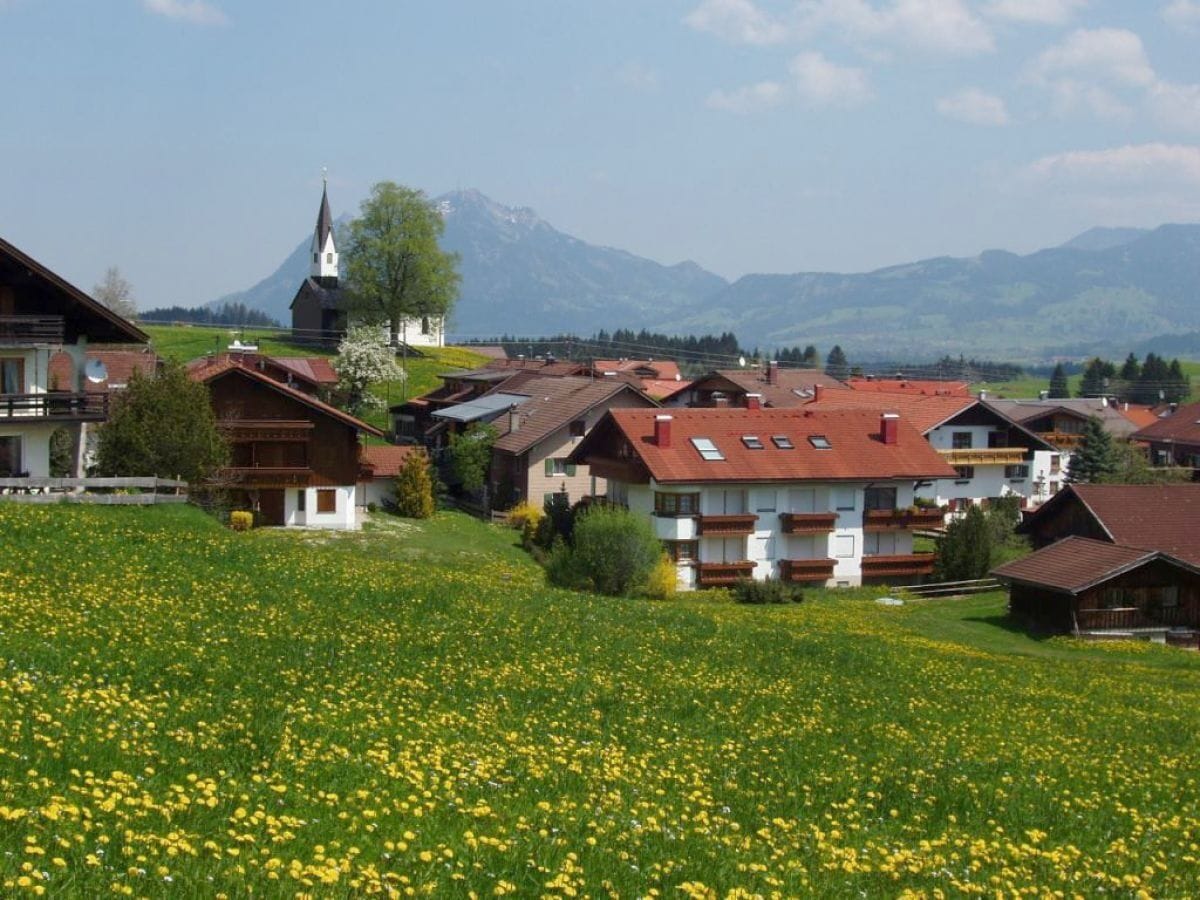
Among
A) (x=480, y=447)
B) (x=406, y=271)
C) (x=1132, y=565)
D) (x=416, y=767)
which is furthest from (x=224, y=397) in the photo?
(x=406, y=271)

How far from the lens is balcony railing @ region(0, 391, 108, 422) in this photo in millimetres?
42250

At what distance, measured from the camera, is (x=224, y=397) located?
5609cm

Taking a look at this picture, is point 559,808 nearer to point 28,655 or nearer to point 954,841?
point 954,841

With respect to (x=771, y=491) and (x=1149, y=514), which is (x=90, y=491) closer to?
(x=771, y=491)

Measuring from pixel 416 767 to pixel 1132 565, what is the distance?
1518 inches

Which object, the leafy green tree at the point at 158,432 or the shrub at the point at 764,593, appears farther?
the shrub at the point at 764,593

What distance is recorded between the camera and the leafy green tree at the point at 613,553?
47.0 meters

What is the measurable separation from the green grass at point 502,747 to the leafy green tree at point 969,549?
25.8 m

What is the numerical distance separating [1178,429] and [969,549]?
6378cm

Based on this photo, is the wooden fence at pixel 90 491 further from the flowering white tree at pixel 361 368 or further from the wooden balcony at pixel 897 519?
the flowering white tree at pixel 361 368

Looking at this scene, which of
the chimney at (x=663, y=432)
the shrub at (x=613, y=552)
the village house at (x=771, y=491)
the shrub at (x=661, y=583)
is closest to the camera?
the shrub at (x=613, y=552)

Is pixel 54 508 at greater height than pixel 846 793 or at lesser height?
greater

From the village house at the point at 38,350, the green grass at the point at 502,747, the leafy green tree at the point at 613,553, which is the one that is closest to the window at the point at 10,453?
the village house at the point at 38,350

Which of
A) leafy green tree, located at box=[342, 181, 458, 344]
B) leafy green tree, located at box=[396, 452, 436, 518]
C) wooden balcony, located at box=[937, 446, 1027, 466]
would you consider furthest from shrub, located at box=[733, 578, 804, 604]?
leafy green tree, located at box=[342, 181, 458, 344]
